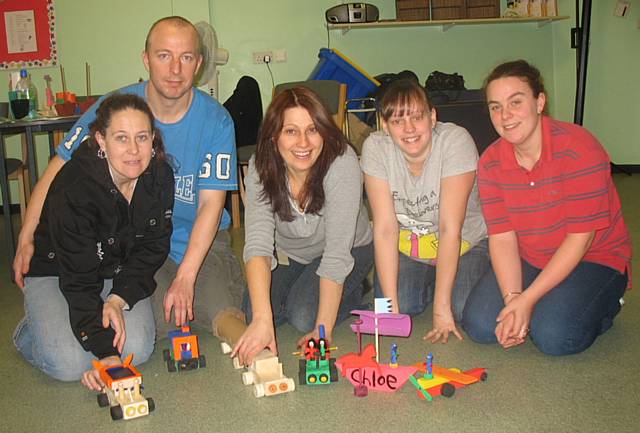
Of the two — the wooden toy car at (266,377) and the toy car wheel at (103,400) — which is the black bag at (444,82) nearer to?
the wooden toy car at (266,377)

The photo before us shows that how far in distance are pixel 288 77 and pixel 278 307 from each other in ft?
11.9

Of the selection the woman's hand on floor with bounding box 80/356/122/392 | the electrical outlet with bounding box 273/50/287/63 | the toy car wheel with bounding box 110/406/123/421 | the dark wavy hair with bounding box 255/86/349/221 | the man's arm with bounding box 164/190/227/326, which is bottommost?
the toy car wheel with bounding box 110/406/123/421

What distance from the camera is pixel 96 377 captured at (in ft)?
5.73

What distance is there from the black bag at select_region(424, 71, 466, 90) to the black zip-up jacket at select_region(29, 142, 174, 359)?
3732 mm

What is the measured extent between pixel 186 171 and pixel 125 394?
0.84 meters

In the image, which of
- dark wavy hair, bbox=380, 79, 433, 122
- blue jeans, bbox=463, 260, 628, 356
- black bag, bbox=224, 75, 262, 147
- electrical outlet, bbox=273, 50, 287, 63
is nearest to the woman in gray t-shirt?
dark wavy hair, bbox=380, 79, 433, 122

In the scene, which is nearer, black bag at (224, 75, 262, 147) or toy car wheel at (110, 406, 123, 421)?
toy car wheel at (110, 406, 123, 421)

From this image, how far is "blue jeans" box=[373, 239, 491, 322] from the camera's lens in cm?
222

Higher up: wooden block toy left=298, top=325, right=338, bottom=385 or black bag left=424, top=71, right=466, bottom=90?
black bag left=424, top=71, right=466, bottom=90

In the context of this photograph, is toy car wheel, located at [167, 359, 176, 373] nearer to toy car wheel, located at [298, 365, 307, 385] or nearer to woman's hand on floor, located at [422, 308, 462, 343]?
toy car wheel, located at [298, 365, 307, 385]

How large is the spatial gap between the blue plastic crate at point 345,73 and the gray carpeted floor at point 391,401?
3465 mm

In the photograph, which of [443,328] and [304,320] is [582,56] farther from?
[304,320]

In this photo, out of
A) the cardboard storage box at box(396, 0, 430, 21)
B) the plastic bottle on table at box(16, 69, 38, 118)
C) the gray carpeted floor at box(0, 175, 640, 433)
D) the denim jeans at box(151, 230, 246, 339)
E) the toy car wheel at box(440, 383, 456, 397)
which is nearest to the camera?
the gray carpeted floor at box(0, 175, 640, 433)

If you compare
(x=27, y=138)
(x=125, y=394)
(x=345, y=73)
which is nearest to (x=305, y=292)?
(x=125, y=394)
